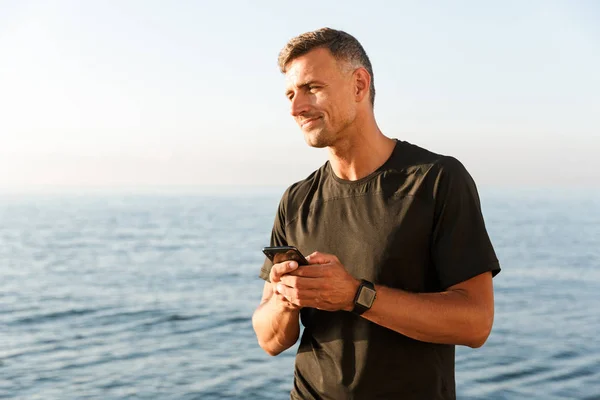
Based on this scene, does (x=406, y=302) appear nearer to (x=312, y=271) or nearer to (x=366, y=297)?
(x=366, y=297)

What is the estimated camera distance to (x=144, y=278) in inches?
1045

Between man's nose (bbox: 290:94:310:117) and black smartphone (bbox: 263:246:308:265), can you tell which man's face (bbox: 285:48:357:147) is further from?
black smartphone (bbox: 263:246:308:265)

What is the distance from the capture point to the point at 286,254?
310cm

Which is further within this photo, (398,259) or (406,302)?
(398,259)

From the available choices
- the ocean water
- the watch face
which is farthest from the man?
the ocean water

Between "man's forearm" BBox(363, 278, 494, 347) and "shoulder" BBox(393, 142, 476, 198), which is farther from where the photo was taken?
"shoulder" BBox(393, 142, 476, 198)

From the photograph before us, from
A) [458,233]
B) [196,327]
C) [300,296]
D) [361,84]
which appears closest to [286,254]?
[300,296]

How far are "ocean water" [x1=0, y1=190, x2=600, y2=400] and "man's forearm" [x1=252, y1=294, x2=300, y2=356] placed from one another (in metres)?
8.26

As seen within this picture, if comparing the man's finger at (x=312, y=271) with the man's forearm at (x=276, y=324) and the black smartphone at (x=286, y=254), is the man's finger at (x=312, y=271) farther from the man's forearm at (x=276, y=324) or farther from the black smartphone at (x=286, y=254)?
the man's forearm at (x=276, y=324)

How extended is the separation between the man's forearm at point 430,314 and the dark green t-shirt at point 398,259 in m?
0.11

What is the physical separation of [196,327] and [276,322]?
14.1 meters

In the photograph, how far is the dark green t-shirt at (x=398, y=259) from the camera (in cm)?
319

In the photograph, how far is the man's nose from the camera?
3.47m

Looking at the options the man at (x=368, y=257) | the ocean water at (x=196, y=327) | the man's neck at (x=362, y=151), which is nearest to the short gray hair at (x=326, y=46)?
the man at (x=368, y=257)
